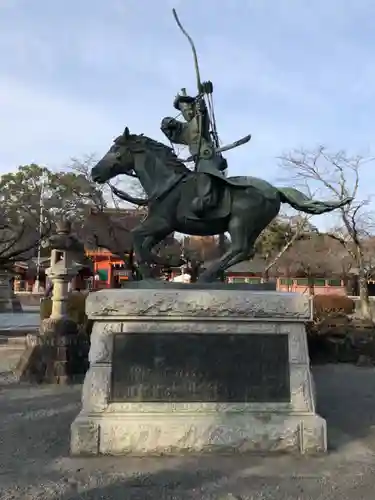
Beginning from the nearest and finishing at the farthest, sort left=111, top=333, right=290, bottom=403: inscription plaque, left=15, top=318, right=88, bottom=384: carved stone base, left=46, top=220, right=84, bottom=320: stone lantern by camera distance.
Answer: left=111, top=333, right=290, bottom=403: inscription plaque
left=15, top=318, right=88, bottom=384: carved stone base
left=46, top=220, right=84, bottom=320: stone lantern

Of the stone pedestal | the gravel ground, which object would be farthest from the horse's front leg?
the gravel ground

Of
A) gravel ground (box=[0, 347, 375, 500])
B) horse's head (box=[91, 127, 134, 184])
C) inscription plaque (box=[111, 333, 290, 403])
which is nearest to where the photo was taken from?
gravel ground (box=[0, 347, 375, 500])

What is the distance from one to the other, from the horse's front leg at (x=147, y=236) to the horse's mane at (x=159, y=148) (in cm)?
66

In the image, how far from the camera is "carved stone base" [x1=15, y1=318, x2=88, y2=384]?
929 centimetres

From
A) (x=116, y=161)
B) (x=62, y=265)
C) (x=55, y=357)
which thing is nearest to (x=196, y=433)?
(x=116, y=161)

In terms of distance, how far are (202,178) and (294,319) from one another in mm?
1864

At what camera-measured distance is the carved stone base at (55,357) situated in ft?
30.5

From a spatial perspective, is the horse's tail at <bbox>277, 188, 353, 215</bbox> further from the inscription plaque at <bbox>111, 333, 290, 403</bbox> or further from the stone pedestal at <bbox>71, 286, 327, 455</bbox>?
the inscription plaque at <bbox>111, 333, 290, 403</bbox>

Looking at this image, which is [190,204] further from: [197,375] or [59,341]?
[59,341]

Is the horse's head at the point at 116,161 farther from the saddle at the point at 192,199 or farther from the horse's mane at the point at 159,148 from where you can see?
the saddle at the point at 192,199

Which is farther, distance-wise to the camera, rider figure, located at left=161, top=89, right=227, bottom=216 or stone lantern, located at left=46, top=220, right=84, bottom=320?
stone lantern, located at left=46, top=220, right=84, bottom=320

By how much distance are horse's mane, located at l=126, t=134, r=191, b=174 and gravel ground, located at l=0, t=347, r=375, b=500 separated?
3.15 metres

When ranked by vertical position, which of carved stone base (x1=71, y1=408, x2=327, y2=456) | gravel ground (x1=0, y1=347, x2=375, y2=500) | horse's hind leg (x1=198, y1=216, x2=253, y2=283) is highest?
horse's hind leg (x1=198, y1=216, x2=253, y2=283)

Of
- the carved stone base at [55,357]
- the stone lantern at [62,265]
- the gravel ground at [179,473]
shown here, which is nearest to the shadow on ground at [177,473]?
the gravel ground at [179,473]
